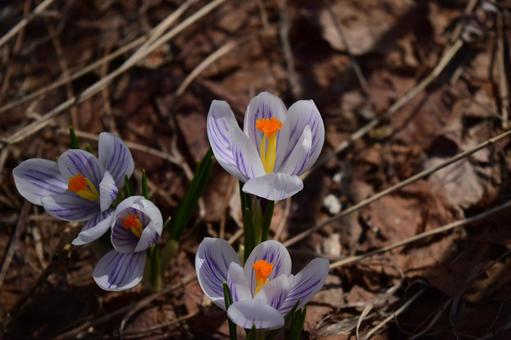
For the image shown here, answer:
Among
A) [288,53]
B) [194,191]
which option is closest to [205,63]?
[288,53]

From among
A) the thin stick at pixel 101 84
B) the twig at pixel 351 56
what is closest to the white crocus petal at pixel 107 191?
the thin stick at pixel 101 84

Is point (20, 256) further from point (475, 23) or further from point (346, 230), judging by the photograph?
point (475, 23)

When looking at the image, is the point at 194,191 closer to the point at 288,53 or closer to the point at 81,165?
the point at 81,165

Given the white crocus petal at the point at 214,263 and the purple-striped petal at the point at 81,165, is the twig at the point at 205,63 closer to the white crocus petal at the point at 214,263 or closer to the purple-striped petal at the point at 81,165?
the purple-striped petal at the point at 81,165

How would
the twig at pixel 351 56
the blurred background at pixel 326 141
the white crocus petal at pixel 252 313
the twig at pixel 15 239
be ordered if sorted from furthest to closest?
the twig at pixel 351 56, the twig at pixel 15 239, the blurred background at pixel 326 141, the white crocus petal at pixel 252 313

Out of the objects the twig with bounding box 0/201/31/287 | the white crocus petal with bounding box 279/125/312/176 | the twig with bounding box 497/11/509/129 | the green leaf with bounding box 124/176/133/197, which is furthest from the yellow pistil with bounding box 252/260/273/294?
the twig with bounding box 497/11/509/129

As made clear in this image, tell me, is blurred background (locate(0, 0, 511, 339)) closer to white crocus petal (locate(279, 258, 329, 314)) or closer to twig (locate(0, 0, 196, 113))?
twig (locate(0, 0, 196, 113))

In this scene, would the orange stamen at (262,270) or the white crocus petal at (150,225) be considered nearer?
the orange stamen at (262,270)
